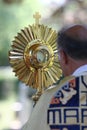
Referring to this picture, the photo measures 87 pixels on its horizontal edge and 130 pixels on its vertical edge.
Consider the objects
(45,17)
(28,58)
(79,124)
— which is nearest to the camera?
(79,124)

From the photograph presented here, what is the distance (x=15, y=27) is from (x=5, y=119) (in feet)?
4.43

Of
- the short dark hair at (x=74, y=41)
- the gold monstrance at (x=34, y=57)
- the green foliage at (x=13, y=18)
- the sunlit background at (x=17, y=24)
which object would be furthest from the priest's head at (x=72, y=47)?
the green foliage at (x=13, y=18)

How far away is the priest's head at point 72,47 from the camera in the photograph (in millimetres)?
2123

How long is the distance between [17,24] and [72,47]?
696cm

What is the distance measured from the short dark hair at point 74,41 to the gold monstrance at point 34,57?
1.28 ft

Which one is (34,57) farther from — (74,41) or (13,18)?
(13,18)

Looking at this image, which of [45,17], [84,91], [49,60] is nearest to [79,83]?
[84,91]

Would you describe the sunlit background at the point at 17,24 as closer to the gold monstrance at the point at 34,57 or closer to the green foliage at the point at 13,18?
the green foliage at the point at 13,18

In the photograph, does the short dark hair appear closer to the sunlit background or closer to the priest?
the priest

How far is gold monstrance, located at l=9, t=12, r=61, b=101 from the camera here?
2.59 m

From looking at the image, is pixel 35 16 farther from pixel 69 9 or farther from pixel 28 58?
pixel 69 9

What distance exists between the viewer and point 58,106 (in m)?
2.15

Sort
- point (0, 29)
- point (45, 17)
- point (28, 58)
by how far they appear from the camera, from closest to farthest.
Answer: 1. point (28, 58)
2. point (0, 29)
3. point (45, 17)

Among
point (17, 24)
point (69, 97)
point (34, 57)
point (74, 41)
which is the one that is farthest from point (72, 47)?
point (17, 24)
